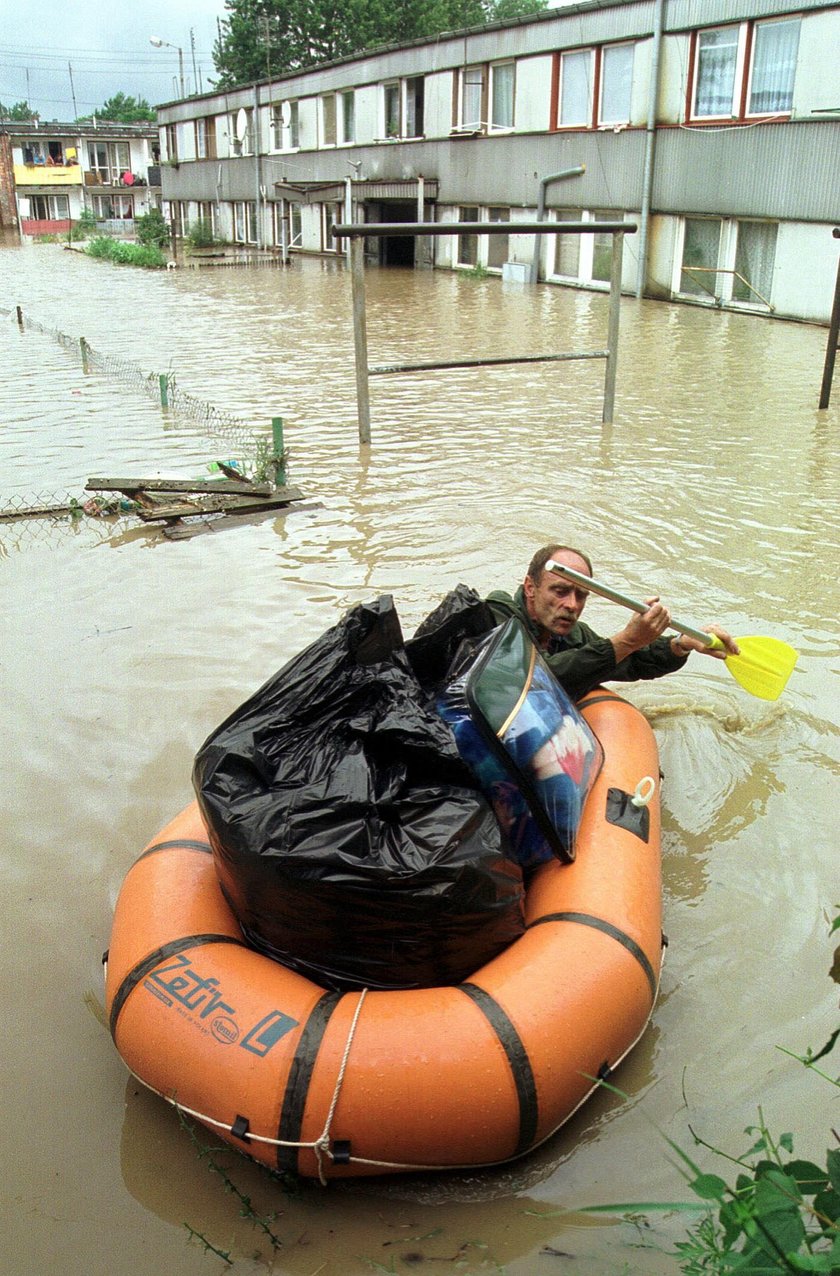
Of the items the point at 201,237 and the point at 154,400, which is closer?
the point at 154,400

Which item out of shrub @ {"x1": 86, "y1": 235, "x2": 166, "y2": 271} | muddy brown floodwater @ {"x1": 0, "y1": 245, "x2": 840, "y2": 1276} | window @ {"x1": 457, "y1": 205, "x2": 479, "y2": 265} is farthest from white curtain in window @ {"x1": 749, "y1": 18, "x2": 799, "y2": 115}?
shrub @ {"x1": 86, "y1": 235, "x2": 166, "y2": 271}

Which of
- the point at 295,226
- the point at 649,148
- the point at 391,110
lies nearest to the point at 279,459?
the point at 649,148

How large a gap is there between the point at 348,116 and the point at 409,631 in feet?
96.6

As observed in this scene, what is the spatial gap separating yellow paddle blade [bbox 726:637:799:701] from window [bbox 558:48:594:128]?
19.6 m

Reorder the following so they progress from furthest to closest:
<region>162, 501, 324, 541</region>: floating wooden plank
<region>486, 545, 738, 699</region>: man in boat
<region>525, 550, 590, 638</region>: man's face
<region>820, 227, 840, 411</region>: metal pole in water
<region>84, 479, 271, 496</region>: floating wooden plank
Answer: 1. <region>820, 227, 840, 411</region>: metal pole in water
2. <region>84, 479, 271, 496</region>: floating wooden plank
3. <region>162, 501, 324, 541</region>: floating wooden plank
4. <region>525, 550, 590, 638</region>: man's face
5. <region>486, 545, 738, 699</region>: man in boat

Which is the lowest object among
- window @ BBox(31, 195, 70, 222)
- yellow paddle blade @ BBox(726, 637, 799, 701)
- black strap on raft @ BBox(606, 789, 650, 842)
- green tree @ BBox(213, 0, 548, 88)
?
black strap on raft @ BBox(606, 789, 650, 842)

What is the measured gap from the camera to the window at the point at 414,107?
89.6 feet

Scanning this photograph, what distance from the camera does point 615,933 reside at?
276cm

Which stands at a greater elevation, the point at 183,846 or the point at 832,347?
the point at 832,347

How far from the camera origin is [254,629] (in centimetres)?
555

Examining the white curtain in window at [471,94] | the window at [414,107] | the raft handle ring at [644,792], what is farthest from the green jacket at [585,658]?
the window at [414,107]

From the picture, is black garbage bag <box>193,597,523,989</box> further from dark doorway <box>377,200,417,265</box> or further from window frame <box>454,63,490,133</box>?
dark doorway <box>377,200,417,265</box>

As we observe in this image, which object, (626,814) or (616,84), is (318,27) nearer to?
(616,84)

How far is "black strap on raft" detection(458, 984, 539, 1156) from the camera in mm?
2432
